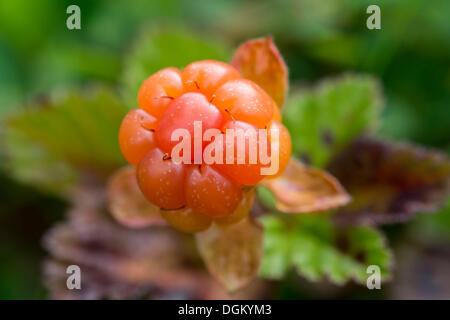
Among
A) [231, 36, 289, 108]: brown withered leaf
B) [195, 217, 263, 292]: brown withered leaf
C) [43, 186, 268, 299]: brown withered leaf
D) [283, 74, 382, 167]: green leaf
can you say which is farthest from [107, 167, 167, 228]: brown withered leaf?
[283, 74, 382, 167]: green leaf

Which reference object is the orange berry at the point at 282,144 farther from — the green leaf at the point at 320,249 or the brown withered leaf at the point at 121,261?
the brown withered leaf at the point at 121,261

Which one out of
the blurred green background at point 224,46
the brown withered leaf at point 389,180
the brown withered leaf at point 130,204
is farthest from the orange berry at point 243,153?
the blurred green background at point 224,46

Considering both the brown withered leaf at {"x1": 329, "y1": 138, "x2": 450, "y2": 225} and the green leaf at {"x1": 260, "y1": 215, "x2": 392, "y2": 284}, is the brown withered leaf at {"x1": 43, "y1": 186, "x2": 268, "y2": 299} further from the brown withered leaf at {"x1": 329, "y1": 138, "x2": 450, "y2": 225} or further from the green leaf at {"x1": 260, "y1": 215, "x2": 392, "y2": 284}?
the brown withered leaf at {"x1": 329, "y1": 138, "x2": 450, "y2": 225}

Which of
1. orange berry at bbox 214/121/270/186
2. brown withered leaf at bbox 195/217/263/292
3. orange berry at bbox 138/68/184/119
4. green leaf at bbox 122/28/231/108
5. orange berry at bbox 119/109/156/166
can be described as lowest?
brown withered leaf at bbox 195/217/263/292

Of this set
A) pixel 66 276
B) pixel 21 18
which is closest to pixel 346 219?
pixel 66 276

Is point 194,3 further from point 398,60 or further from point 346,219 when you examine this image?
point 346,219

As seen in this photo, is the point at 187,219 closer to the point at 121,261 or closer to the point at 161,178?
the point at 161,178
